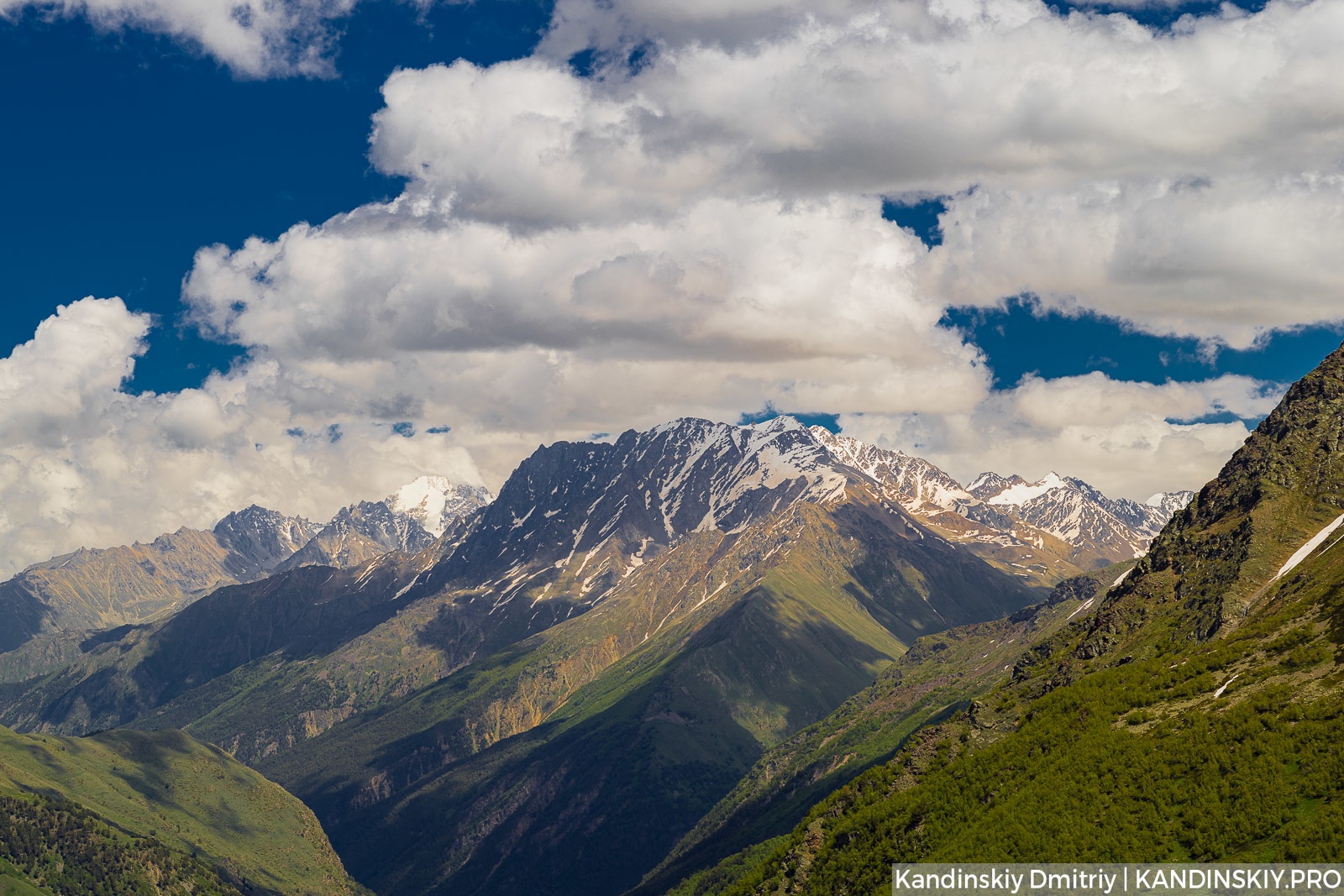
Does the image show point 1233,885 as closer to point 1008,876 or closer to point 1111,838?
point 1111,838

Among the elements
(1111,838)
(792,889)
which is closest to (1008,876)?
(1111,838)

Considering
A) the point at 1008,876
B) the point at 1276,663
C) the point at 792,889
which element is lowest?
the point at 792,889

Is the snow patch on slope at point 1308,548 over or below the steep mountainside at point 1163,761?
over

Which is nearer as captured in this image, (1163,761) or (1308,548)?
(1163,761)

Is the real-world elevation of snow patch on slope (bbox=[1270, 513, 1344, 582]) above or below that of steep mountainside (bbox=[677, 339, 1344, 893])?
above

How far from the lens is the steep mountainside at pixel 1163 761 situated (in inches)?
4518

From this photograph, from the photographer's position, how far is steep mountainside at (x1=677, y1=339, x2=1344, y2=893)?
4518 inches

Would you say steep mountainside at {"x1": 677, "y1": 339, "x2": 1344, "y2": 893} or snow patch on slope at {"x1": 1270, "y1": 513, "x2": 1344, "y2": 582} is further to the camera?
snow patch on slope at {"x1": 1270, "y1": 513, "x2": 1344, "y2": 582}

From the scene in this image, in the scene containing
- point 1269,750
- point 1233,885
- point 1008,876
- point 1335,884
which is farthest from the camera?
point 1008,876

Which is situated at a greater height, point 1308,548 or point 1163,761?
point 1308,548

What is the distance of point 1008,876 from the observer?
129625 millimetres

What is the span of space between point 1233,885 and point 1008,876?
30.7m

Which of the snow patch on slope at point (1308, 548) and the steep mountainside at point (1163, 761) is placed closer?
the steep mountainside at point (1163, 761)

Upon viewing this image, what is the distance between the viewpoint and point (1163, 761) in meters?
132
